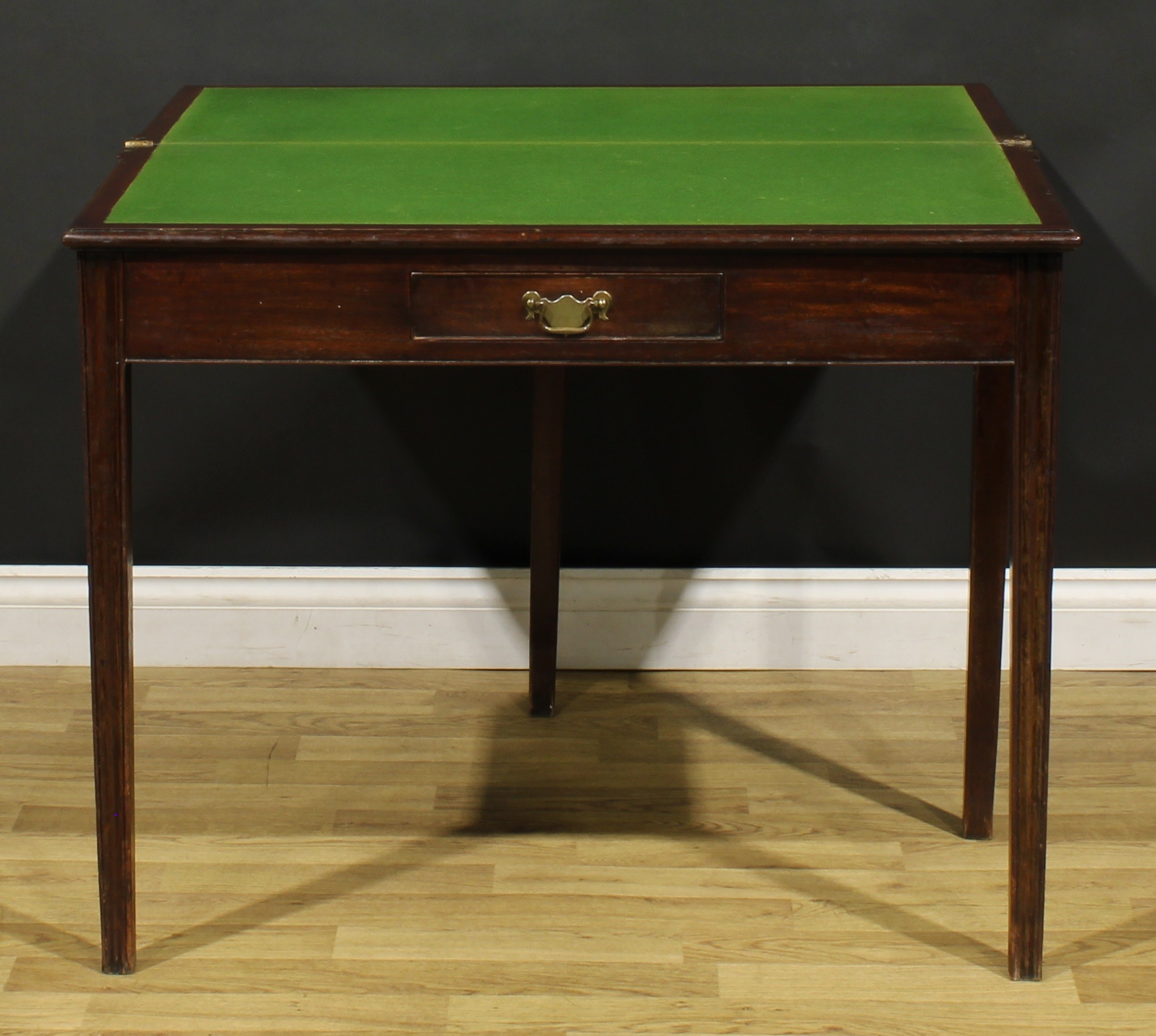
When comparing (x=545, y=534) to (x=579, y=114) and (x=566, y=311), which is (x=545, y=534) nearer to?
(x=579, y=114)

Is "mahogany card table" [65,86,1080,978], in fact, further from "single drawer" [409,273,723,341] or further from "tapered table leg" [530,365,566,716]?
"tapered table leg" [530,365,566,716]

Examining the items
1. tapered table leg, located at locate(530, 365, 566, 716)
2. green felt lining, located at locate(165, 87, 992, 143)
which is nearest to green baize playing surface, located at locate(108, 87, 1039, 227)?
green felt lining, located at locate(165, 87, 992, 143)

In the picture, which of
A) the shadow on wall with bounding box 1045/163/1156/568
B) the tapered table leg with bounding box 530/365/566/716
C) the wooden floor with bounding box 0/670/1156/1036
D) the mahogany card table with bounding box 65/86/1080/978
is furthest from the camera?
the shadow on wall with bounding box 1045/163/1156/568

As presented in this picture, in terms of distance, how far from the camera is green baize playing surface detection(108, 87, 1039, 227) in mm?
1551

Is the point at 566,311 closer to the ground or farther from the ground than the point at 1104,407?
farther from the ground

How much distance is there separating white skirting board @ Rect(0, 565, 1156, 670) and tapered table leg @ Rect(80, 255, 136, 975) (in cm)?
74

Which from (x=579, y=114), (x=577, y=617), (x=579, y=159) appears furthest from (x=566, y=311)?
(x=577, y=617)

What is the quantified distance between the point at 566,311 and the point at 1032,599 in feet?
1.89

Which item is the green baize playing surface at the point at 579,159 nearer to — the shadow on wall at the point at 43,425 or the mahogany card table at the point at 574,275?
the mahogany card table at the point at 574,275

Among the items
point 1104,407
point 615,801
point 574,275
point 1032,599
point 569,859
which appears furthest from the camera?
point 1104,407

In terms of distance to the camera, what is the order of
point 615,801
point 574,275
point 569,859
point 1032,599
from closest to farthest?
point 574,275 → point 1032,599 → point 569,859 → point 615,801

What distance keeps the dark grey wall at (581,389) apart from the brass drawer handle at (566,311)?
2.65ft

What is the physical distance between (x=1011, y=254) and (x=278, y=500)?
50.9 inches

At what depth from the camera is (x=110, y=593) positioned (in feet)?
5.37
